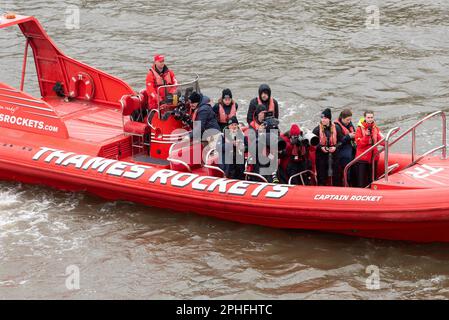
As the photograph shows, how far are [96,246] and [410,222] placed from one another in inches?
136

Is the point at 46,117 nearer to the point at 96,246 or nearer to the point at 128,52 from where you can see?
the point at 96,246

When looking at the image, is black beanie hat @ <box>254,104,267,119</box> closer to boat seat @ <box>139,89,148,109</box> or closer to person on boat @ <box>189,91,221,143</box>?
person on boat @ <box>189,91,221,143</box>

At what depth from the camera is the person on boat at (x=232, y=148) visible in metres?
9.45

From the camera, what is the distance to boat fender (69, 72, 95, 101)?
12.2m

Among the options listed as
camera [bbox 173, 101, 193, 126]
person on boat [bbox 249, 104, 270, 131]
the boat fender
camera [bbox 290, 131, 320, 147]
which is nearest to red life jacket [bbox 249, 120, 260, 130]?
person on boat [bbox 249, 104, 270, 131]

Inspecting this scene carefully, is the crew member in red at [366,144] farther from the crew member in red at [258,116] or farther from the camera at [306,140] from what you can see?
the crew member in red at [258,116]

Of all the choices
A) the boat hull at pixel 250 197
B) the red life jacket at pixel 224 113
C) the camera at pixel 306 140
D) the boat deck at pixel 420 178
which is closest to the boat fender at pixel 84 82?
the boat hull at pixel 250 197

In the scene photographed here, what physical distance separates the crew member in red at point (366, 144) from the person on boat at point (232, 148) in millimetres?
1251

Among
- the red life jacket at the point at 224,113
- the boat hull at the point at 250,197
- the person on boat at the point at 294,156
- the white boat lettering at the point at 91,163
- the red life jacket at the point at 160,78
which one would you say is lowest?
the boat hull at the point at 250,197

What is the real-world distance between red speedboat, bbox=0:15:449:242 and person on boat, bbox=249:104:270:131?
64 centimetres

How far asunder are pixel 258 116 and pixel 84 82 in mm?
3707

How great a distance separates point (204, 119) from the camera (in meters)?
10.1

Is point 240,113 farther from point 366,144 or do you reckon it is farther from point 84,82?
point 366,144

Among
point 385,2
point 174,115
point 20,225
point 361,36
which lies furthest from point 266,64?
point 20,225
